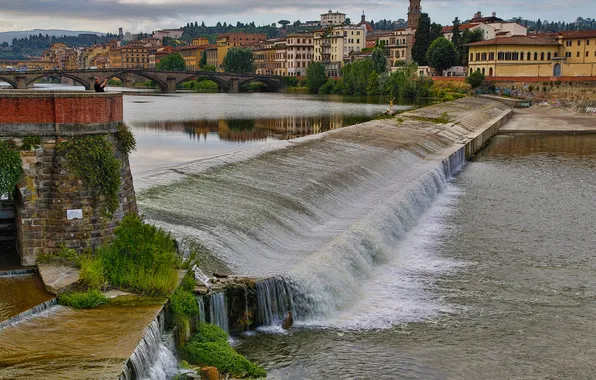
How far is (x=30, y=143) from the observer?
15.0 m

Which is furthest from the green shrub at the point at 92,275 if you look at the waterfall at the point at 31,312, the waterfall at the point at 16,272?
the waterfall at the point at 16,272

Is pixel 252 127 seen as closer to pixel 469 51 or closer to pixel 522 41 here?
pixel 522 41

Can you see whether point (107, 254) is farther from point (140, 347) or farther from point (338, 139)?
point (338, 139)

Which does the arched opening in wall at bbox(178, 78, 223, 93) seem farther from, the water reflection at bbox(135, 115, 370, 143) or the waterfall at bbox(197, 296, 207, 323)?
the waterfall at bbox(197, 296, 207, 323)

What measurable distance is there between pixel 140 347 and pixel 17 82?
104m

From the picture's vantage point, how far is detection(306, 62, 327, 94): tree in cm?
12950

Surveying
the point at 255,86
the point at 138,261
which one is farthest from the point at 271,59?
the point at 138,261

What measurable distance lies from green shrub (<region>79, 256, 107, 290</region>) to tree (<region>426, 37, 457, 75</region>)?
348 feet

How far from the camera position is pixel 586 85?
88500 mm

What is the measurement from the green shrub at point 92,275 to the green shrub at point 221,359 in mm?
2127

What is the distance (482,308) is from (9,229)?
39.2 feet

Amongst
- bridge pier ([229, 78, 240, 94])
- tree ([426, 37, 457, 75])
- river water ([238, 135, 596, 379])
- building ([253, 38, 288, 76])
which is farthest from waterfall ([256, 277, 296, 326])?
building ([253, 38, 288, 76])

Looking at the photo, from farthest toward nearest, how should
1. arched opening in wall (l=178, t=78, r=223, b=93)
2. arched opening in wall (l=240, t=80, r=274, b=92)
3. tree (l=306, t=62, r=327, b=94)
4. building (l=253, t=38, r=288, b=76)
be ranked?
building (l=253, t=38, r=288, b=76) → arched opening in wall (l=178, t=78, r=223, b=93) → arched opening in wall (l=240, t=80, r=274, b=92) → tree (l=306, t=62, r=327, b=94)

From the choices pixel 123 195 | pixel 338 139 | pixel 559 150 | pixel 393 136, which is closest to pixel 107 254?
pixel 123 195
